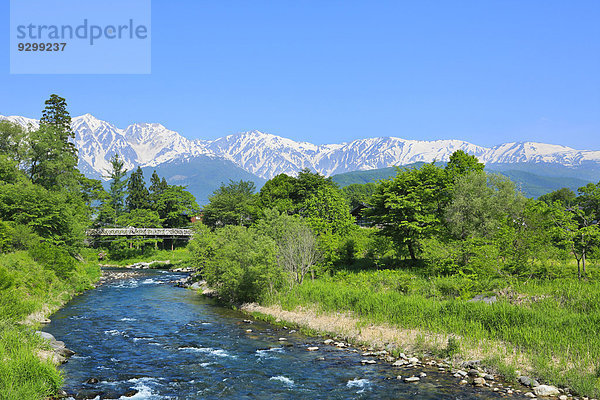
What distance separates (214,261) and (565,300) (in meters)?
30.2

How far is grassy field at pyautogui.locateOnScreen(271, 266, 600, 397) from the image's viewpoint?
54.0 ft

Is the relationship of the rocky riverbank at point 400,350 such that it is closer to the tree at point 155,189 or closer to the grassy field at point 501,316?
the grassy field at point 501,316

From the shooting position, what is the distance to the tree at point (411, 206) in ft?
137

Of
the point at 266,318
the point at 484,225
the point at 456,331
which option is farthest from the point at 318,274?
the point at 456,331

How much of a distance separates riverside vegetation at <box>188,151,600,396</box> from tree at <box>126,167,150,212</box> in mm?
54778

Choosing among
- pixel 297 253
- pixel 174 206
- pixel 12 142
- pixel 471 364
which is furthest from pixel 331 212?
pixel 174 206

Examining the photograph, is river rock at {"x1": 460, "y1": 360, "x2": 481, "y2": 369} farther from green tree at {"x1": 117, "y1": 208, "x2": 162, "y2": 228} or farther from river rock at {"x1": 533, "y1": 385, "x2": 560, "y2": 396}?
green tree at {"x1": 117, "y1": 208, "x2": 162, "y2": 228}

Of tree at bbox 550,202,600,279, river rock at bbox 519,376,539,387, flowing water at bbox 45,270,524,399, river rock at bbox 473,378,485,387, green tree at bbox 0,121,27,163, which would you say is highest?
green tree at bbox 0,121,27,163

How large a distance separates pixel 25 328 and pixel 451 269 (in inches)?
1231

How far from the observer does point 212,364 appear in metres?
19.8

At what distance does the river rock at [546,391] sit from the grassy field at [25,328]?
17978mm

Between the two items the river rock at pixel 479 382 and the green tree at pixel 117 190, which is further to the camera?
the green tree at pixel 117 190

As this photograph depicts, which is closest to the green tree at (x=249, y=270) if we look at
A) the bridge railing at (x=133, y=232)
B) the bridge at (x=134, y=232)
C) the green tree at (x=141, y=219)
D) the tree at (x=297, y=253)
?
the tree at (x=297, y=253)

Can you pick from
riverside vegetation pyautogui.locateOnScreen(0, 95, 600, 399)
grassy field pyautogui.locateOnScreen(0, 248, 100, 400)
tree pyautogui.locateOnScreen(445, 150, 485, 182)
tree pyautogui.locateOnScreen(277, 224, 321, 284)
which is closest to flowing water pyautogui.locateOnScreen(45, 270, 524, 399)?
grassy field pyautogui.locateOnScreen(0, 248, 100, 400)
